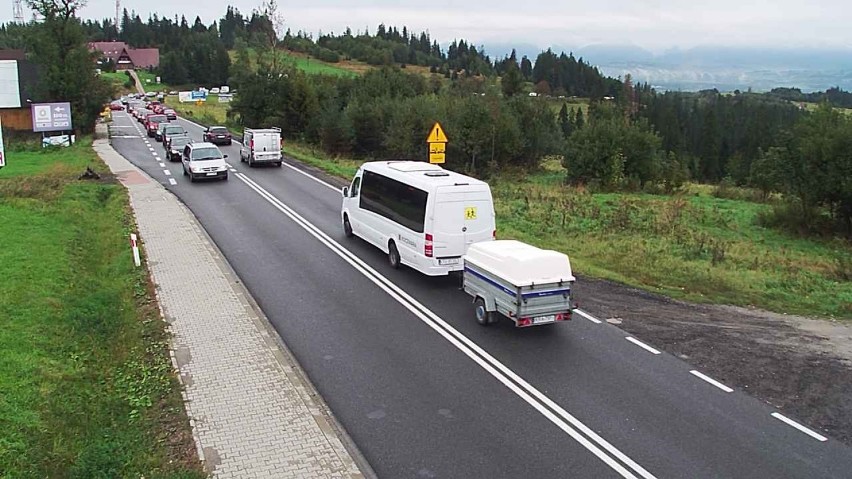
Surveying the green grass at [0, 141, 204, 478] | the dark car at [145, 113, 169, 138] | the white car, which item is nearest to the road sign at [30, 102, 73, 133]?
the dark car at [145, 113, 169, 138]

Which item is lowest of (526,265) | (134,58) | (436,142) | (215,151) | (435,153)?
(526,265)

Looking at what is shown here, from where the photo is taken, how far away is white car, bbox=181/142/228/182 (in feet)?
99.6

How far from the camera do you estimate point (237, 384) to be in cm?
1043

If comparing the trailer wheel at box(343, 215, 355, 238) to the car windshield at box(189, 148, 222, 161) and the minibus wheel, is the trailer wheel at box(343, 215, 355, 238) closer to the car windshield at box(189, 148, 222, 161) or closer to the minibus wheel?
the minibus wheel

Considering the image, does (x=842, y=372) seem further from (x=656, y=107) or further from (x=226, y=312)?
(x=656, y=107)

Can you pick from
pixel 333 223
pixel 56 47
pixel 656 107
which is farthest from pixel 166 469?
pixel 656 107

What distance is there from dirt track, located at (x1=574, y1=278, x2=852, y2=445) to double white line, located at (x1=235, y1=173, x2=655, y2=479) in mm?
3006

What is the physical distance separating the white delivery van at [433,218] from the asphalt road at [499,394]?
65 centimetres

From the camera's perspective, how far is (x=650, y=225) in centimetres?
2512

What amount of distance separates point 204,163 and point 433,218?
18.1 meters

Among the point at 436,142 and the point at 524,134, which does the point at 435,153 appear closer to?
the point at 436,142

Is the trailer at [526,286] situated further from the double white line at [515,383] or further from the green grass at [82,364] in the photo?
the green grass at [82,364]

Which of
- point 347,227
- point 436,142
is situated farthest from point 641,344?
point 436,142

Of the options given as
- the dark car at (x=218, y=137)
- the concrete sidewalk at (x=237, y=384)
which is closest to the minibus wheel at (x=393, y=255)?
the concrete sidewalk at (x=237, y=384)
